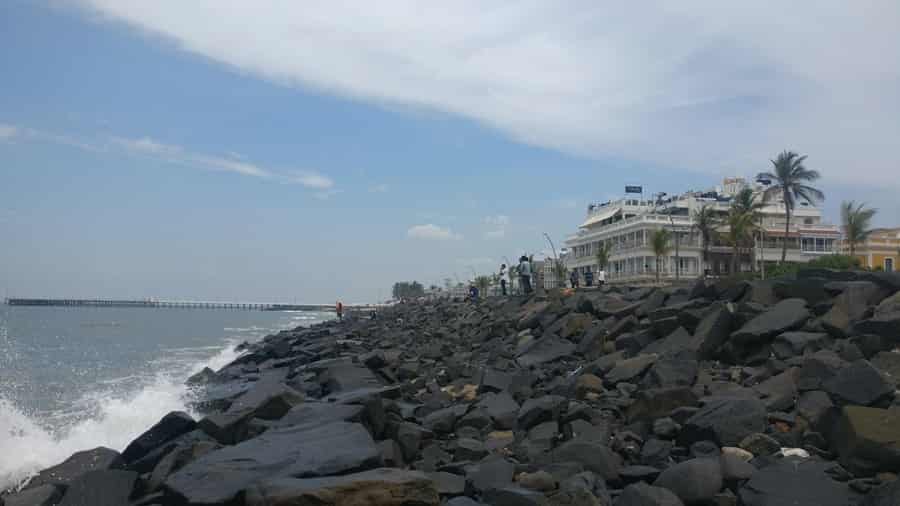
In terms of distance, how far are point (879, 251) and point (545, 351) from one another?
178ft

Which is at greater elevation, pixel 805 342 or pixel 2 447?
pixel 805 342

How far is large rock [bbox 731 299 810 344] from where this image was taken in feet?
30.6

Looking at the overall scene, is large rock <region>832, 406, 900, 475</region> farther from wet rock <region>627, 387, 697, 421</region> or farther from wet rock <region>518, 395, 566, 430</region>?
wet rock <region>518, 395, 566, 430</region>

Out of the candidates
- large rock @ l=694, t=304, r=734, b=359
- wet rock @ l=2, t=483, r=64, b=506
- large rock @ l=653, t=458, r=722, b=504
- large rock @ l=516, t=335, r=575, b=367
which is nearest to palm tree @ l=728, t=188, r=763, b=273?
large rock @ l=516, t=335, r=575, b=367

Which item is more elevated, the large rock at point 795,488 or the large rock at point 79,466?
the large rock at point 795,488

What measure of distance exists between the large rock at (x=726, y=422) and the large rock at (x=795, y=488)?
2.77 feet

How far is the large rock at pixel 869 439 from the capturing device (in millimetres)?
5039

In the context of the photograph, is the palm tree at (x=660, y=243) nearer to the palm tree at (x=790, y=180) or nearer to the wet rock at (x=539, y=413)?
the palm tree at (x=790, y=180)

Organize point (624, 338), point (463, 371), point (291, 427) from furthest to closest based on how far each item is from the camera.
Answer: point (463, 371), point (624, 338), point (291, 427)

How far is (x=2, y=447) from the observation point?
30.3ft

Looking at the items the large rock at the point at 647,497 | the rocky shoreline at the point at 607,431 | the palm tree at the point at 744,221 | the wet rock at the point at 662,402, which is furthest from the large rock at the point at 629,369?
the palm tree at the point at 744,221

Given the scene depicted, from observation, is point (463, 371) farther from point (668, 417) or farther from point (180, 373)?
point (180, 373)

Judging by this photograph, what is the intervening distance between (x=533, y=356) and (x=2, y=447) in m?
8.36

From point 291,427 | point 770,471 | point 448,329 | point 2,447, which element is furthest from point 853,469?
point 448,329
